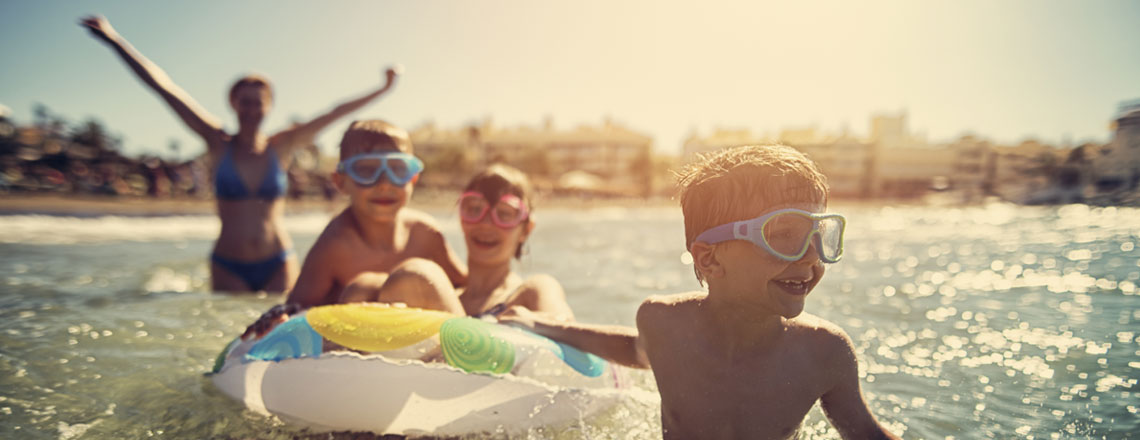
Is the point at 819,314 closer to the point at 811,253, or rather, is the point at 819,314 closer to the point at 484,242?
the point at 484,242

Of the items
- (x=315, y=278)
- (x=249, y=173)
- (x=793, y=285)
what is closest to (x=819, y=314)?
(x=793, y=285)

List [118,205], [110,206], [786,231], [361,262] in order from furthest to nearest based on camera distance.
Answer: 1. [118,205]
2. [110,206]
3. [361,262]
4. [786,231]

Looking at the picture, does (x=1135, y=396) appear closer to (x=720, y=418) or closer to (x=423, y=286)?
(x=720, y=418)

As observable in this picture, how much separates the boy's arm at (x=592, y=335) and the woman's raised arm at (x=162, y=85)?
3.29 m

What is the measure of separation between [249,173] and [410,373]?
3153 mm

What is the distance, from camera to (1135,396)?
3104mm

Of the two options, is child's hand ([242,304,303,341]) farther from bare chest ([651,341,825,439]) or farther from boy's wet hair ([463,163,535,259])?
bare chest ([651,341,825,439])

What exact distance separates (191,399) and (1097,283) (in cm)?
830

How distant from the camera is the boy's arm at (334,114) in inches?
183

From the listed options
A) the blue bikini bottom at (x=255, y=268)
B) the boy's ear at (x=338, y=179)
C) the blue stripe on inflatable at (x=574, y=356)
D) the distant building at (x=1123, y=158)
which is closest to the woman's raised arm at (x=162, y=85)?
the blue bikini bottom at (x=255, y=268)

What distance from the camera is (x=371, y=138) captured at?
342 cm

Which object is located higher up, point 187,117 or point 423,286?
point 187,117

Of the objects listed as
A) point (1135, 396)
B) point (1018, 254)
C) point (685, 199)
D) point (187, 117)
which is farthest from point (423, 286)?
point (1018, 254)

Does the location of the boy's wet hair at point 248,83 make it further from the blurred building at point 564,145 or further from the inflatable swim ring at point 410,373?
the blurred building at point 564,145
